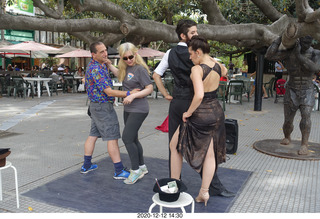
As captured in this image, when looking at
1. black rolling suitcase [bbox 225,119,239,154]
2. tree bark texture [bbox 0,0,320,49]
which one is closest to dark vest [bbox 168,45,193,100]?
tree bark texture [bbox 0,0,320,49]

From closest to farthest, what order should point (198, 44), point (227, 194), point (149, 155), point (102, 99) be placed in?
1. point (198, 44)
2. point (227, 194)
3. point (102, 99)
4. point (149, 155)

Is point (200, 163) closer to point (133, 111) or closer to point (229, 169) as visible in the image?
point (133, 111)

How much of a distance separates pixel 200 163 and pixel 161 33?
4.85m

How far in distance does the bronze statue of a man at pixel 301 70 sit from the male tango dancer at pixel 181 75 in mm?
2392

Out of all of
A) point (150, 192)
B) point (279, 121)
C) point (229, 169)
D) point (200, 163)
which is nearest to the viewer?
point (200, 163)

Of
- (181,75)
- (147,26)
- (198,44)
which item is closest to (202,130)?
(181,75)

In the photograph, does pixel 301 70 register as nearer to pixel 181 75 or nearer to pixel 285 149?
pixel 285 149

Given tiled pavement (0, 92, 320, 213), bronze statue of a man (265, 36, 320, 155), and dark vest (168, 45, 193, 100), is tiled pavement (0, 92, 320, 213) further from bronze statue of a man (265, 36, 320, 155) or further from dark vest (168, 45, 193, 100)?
dark vest (168, 45, 193, 100)

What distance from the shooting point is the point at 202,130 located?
342 centimetres

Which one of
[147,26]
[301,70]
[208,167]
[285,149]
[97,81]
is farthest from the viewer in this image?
[147,26]

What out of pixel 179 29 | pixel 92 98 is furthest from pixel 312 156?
pixel 92 98

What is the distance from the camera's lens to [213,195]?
3.85 m

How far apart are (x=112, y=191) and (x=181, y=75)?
161cm

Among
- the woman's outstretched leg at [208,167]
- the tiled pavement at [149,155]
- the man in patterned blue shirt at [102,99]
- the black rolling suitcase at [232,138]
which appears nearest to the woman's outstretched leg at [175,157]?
the woman's outstretched leg at [208,167]
